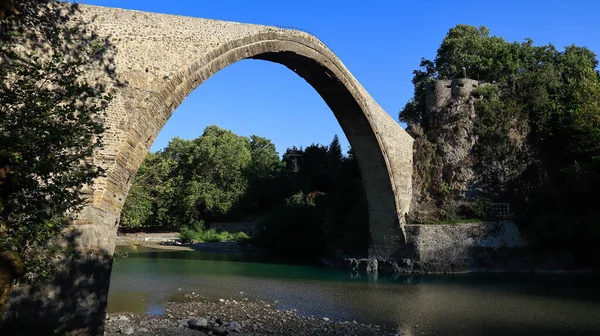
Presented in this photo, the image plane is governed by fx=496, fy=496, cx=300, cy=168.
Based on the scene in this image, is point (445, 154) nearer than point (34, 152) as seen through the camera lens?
No

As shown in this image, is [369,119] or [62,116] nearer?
[62,116]

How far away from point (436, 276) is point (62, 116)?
54.1 feet

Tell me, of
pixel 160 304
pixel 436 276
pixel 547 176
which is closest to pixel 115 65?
pixel 160 304

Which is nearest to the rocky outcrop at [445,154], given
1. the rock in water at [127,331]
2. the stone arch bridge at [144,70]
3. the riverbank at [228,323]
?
the stone arch bridge at [144,70]

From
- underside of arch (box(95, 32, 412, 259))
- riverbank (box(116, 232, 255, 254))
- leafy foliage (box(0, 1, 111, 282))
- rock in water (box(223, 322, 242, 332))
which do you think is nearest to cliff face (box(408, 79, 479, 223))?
underside of arch (box(95, 32, 412, 259))

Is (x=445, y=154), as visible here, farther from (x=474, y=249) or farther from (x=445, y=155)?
(x=474, y=249)

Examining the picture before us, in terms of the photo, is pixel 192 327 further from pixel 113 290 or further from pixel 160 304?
pixel 113 290

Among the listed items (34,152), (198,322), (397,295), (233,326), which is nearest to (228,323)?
(233,326)

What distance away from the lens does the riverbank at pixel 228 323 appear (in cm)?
999

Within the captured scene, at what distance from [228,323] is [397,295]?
6.61 metres

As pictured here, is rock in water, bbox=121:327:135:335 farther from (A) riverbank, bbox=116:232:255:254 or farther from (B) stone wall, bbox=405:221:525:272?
(A) riverbank, bbox=116:232:255:254

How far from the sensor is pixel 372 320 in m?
11.9

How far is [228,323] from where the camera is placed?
10.6m

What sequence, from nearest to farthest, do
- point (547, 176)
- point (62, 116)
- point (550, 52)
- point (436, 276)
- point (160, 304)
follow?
point (62, 116), point (160, 304), point (436, 276), point (547, 176), point (550, 52)
